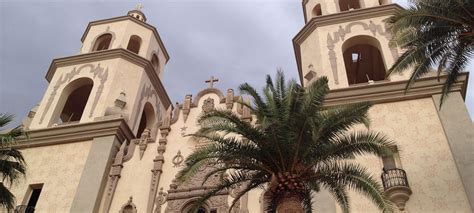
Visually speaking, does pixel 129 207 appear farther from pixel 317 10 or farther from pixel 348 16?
pixel 317 10

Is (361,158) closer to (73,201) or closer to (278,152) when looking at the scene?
(278,152)

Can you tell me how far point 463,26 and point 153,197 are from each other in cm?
1200

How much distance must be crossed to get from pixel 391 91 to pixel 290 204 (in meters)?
8.05

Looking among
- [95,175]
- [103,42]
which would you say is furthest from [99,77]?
[95,175]

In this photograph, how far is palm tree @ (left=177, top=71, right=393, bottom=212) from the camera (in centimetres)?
1370

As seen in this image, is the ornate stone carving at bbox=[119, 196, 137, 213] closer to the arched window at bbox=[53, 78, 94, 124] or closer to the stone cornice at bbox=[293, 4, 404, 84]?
the arched window at bbox=[53, 78, 94, 124]

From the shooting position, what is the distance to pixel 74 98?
27.2m

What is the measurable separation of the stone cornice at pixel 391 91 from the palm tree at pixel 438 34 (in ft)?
11.5

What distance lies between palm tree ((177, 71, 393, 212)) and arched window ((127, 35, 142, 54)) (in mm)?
14219

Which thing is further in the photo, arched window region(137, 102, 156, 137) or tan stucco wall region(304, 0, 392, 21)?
arched window region(137, 102, 156, 137)

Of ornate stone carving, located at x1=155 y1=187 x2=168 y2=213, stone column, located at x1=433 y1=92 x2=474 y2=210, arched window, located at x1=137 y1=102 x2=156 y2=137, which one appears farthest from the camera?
arched window, located at x1=137 y1=102 x2=156 y2=137

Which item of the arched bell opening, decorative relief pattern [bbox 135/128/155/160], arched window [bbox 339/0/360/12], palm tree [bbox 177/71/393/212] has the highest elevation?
arched window [bbox 339/0/360/12]

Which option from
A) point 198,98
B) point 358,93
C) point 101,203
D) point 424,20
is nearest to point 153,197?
point 101,203

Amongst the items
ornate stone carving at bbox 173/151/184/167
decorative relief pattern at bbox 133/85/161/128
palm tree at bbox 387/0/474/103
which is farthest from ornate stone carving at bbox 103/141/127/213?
palm tree at bbox 387/0/474/103
